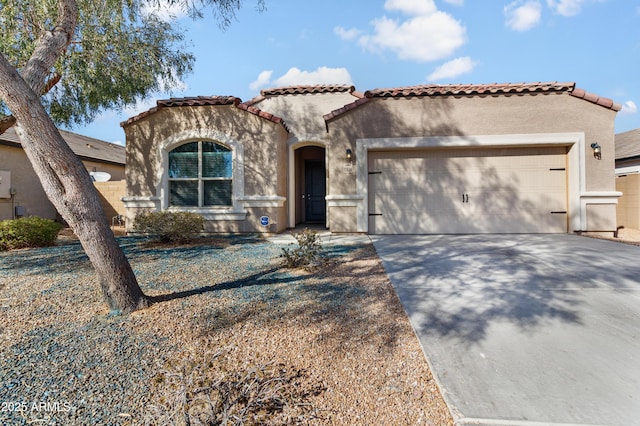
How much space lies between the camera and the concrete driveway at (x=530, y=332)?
1966 millimetres

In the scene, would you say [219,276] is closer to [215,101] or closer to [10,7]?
[215,101]

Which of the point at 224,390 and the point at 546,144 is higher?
the point at 546,144

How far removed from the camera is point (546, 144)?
8078 millimetres

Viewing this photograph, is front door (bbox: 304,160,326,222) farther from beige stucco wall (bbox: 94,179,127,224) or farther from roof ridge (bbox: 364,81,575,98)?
beige stucco wall (bbox: 94,179,127,224)

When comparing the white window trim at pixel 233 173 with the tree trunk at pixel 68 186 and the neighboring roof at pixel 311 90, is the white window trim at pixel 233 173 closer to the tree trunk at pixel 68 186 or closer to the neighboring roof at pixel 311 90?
the neighboring roof at pixel 311 90

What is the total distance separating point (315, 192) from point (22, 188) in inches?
441

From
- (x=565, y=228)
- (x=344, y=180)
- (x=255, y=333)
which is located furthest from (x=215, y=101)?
(x=565, y=228)

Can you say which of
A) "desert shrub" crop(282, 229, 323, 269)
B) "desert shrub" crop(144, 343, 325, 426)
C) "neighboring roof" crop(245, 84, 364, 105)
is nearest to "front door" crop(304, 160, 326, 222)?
"neighboring roof" crop(245, 84, 364, 105)

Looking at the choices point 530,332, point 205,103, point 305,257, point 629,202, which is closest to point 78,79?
point 205,103

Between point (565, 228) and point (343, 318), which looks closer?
point (343, 318)

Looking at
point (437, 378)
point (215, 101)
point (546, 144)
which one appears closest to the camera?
point (437, 378)

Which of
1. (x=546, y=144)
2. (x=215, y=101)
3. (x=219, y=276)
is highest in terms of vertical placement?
(x=215, y=101)

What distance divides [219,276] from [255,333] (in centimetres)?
198

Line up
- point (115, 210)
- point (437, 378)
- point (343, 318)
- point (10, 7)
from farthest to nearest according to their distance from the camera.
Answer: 1. point (115, 210)
2. point (10, 7)
3. point (343, 318)
4. point (437, 378)
